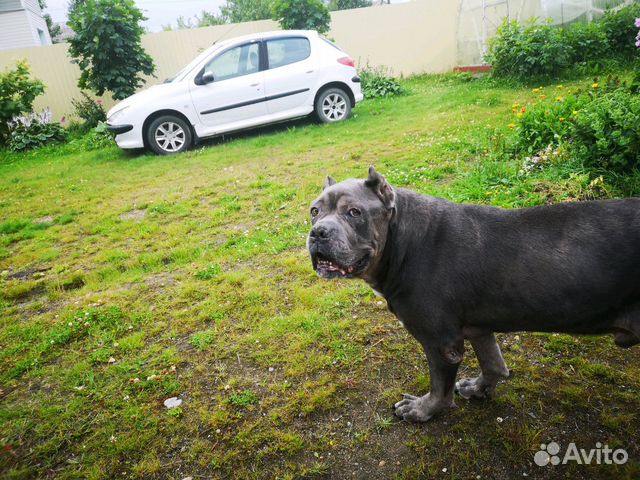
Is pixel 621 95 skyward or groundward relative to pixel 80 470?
skyward

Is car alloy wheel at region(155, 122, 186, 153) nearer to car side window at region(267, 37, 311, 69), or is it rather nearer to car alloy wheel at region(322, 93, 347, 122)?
car side window at region(267, 37, 311, 69)

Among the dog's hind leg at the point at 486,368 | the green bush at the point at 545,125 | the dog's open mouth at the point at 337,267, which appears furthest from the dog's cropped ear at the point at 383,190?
the green bush at the point at 545,125

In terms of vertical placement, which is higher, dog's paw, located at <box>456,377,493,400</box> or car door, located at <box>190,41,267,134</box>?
car door, located at <box>190,41,267,134</box>

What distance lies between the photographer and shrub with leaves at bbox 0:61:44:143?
13.0m

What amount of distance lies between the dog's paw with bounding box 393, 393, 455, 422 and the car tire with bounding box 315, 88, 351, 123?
941 cm

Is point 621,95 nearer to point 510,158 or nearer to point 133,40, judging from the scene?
point 510,158

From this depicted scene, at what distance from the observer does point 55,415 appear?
3.22m

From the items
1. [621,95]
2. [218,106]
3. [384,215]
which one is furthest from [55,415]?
[218,106]

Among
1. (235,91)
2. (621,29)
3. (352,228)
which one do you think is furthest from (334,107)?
(352,228)

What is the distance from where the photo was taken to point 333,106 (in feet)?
36.8

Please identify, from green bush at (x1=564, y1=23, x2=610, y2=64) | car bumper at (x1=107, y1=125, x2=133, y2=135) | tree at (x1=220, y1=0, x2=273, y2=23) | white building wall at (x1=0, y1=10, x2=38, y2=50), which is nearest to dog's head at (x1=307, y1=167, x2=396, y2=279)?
car bumper at (x1=107, y1=125, x2=133, y2=135)

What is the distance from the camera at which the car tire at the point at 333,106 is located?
35.8 ft

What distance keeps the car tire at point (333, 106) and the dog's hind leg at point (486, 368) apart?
926cm

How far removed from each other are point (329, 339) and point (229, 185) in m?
4.89
